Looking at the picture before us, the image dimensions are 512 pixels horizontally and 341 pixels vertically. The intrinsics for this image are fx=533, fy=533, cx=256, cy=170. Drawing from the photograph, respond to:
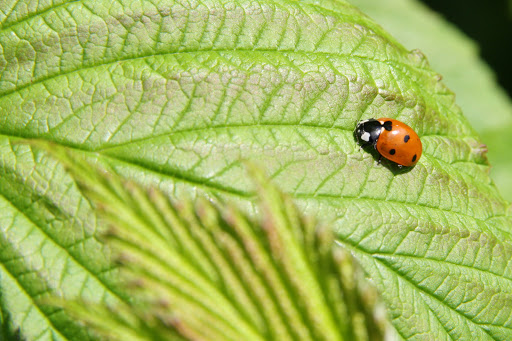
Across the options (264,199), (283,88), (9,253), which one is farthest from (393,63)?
(9,253)

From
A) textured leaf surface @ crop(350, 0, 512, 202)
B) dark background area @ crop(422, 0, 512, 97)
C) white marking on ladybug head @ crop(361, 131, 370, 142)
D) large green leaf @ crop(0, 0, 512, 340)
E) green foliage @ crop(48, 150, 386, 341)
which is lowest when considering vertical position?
green foliage @ crop(48, 150, 386, 341)

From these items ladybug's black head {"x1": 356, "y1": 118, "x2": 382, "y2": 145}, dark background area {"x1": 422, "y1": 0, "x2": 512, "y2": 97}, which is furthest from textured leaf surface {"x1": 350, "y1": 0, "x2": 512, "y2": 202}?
ladybug's black head {"x1": 356, "y1": 118, "x2": 382, "y2": 145}

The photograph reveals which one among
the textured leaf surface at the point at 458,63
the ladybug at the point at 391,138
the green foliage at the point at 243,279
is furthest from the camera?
the textured leaf surface at the point at 458,63

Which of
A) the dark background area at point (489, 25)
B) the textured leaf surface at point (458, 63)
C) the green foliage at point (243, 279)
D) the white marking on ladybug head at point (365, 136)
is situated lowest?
the green foliage at point (243, 279)

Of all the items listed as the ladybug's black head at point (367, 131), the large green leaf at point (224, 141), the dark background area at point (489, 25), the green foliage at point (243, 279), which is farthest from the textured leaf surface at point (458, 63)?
the green foliage at point (243, 279)

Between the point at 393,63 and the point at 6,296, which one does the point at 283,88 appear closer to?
the point at 393,63

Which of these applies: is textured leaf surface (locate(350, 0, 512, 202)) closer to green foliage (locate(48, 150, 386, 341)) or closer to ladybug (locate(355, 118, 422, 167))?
ladybug (locate(355, 118, 422, 167))

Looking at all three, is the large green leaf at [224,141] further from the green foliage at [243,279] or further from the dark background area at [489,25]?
the dark background area at [489,25]
